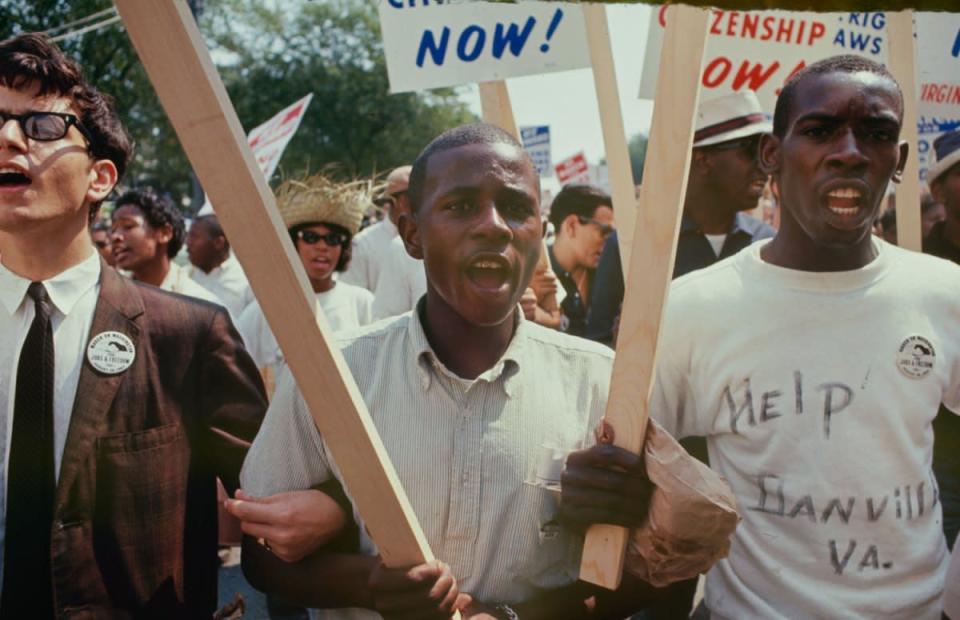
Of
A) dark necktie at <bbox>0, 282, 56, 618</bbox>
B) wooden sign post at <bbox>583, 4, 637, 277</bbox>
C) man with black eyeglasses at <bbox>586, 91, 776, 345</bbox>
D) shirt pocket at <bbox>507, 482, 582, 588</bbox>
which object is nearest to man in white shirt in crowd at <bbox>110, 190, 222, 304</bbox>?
man with black eyeglasses at <bbox>586, 91, 776, 345</bbox>

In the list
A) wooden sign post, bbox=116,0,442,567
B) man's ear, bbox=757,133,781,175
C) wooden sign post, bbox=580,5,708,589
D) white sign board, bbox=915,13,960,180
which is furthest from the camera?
white sign board, bbox=915,13,960,180

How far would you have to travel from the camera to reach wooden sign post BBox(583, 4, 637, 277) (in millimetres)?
2678

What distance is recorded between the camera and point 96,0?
234 cm

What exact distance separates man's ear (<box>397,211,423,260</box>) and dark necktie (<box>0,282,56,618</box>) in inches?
32.7

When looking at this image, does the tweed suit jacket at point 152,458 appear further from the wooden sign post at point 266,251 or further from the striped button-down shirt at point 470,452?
the wooden sign post at point 266,251

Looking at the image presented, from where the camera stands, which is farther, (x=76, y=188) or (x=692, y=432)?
(x=692, y=432)

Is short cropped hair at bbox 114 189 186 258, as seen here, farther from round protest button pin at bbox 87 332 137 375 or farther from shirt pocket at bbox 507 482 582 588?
shirt pocket at bbox 507 482 582 588

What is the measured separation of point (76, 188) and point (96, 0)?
0.60 m

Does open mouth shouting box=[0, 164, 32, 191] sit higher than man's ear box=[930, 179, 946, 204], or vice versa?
man's ear box=[930, 179, 946, 204]

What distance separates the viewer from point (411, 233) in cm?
212

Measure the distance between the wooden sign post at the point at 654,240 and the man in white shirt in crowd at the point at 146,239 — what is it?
402cm

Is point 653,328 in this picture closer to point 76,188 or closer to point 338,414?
point 338,414

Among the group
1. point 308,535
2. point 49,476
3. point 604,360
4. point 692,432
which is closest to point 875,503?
point 692,432

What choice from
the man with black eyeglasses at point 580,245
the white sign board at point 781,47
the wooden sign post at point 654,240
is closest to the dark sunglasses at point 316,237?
the man with black eyeglasses at point 580,245
